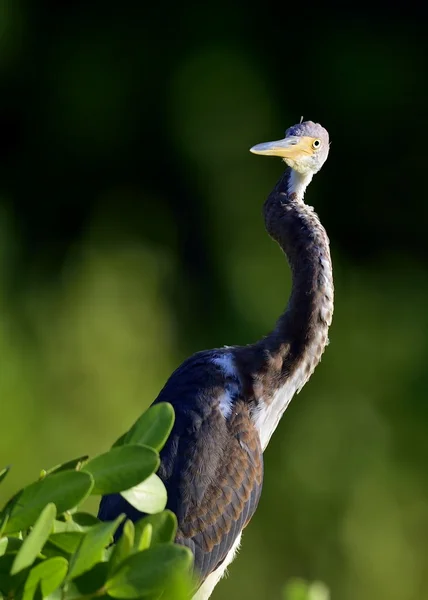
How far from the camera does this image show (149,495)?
708 mm

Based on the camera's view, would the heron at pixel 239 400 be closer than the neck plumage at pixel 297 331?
Yes

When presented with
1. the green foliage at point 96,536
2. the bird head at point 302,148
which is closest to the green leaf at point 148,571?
the green foliage at point 96,536

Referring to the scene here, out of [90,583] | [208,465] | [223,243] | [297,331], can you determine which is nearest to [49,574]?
[90,583]

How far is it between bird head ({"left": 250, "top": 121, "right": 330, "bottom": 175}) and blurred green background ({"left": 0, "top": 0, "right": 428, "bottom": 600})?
56.5 inches

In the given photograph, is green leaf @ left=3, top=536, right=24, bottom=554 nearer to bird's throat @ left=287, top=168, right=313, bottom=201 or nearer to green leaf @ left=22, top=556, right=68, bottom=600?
green leaf @ left=22, top=556, right=68, bottom=600

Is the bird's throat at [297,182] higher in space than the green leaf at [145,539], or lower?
lower

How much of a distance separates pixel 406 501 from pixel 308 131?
199 cm

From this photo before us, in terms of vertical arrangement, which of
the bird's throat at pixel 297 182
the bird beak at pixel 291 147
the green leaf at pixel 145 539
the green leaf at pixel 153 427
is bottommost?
the bird's throat at pixel 297 182

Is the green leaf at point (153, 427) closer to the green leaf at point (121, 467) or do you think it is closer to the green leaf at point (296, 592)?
the green leaf at point (121, 467)

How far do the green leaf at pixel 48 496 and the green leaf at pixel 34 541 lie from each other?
0.14 ft

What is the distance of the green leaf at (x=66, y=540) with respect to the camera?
2.24 feet

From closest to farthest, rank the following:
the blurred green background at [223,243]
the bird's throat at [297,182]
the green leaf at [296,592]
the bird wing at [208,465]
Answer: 1. the green leaf at [296,592]
2. the bird wing at [208,465]
3. the bird's throat at [297,182]
4. the blurred green background at [223,243]

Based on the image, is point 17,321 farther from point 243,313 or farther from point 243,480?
point 243,480

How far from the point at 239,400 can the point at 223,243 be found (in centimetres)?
212
